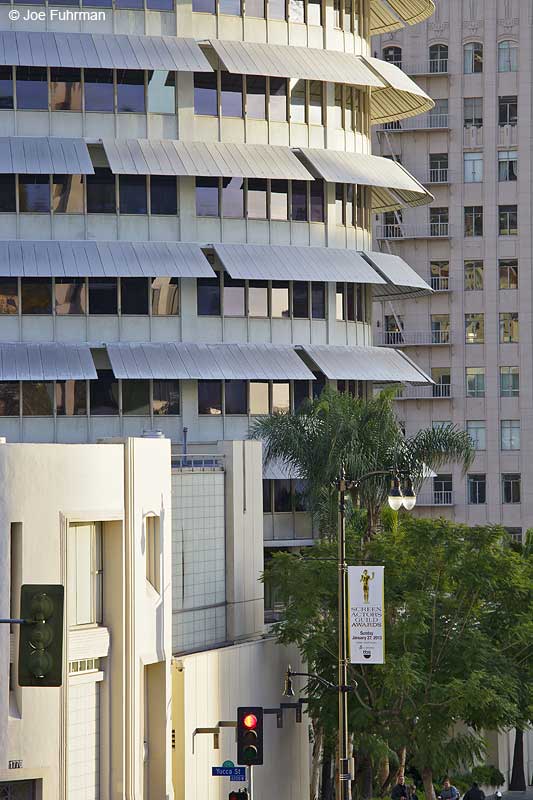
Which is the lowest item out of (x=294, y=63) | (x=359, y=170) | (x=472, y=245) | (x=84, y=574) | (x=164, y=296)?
(x=84, y=574)

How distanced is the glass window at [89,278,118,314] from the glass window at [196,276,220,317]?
2.88 metres

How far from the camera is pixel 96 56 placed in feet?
180

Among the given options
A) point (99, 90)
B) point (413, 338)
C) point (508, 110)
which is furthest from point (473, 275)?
point (99, 90)

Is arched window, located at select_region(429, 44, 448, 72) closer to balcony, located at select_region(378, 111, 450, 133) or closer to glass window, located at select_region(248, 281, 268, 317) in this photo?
balcony, located at select_region(378, 111, 450, 133)

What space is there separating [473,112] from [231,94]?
45434mm

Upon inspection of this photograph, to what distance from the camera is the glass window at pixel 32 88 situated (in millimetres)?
56469

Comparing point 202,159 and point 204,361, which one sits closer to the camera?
point 204,361

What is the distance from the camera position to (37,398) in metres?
55.2

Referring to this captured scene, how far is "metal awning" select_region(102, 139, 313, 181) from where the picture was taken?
55.1 meters

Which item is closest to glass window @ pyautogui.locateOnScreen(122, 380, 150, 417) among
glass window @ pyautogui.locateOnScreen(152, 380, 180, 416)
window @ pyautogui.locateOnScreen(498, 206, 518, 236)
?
glass window @ pyautogui.locateOnScreen(152, 380, 180, 416)

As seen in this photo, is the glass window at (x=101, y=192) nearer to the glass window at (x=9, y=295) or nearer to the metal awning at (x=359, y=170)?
the glass window at (x=9, y=295)

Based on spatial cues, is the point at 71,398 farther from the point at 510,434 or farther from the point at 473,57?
the point at 473,57

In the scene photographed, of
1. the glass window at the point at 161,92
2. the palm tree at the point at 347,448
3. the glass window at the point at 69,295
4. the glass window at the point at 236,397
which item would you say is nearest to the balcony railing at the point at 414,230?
the glass window at the point at 161,92

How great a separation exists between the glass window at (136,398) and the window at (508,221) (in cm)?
4837
